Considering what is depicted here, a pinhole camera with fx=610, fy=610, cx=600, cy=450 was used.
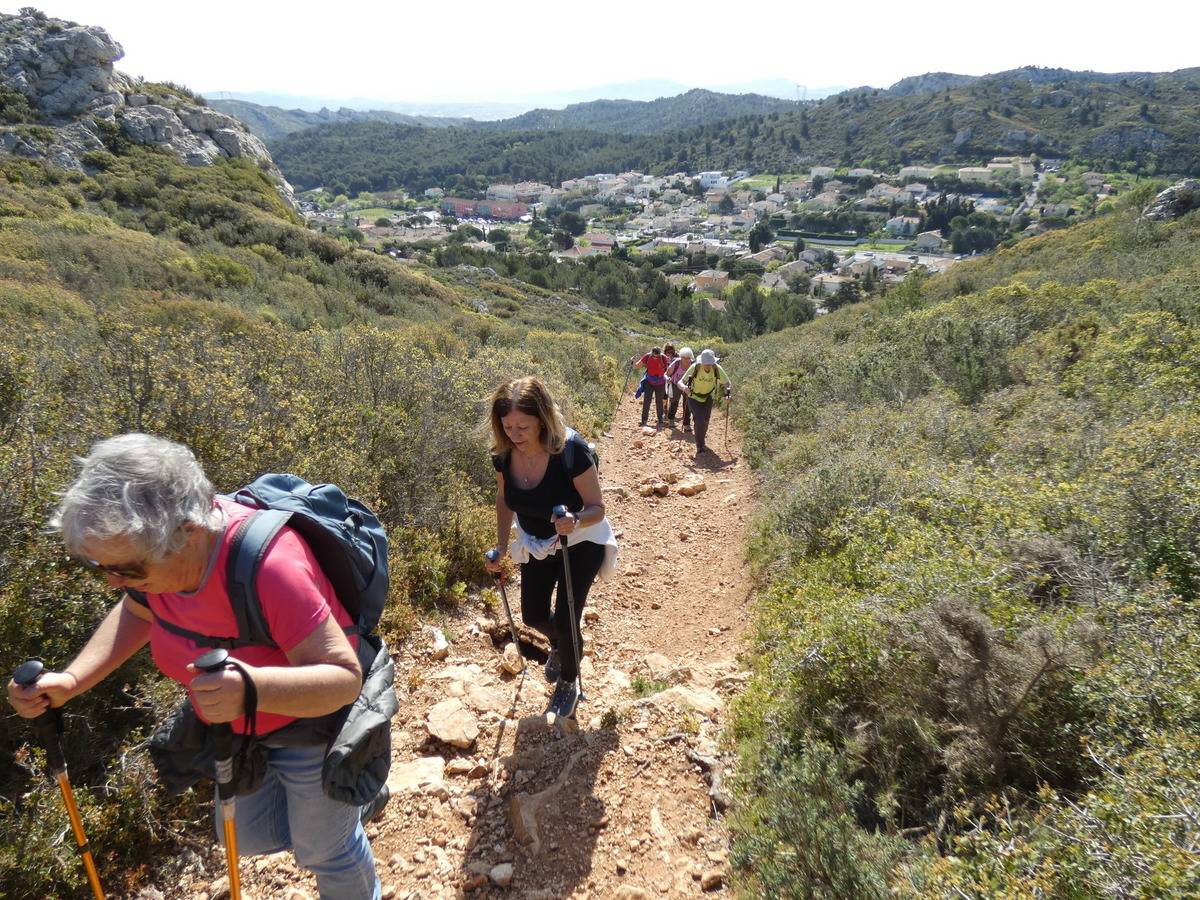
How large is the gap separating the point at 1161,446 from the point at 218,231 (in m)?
24.7

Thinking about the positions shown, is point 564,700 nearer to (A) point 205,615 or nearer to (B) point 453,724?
(B) point 453,724

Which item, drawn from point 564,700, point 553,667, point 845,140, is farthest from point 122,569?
point 845,140

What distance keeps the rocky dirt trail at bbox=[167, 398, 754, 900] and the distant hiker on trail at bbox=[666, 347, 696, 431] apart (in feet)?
15.3

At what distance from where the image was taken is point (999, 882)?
5.55 ft

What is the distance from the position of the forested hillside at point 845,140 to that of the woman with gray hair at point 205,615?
10720cm

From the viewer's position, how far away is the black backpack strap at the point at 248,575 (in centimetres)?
148

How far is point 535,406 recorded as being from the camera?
2.81 metres

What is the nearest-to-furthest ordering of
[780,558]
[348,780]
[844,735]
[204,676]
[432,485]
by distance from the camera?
1. [204,676]
2. [348,780]
3. [844,735]
4. [780,558]
5. [432,485]

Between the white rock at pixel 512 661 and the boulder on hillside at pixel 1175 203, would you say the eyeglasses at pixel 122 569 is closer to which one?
the white rock at pixel 512 661

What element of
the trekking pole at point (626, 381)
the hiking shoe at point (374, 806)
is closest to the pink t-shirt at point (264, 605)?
the hiking shoe at point (374, 806)

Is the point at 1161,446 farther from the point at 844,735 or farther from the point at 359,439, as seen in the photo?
the point at 359,439

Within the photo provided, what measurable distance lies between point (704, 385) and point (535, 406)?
564 centimetres

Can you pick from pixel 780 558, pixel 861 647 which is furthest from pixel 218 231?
pixel 861 647

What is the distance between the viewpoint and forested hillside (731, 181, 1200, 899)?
5.82 ft
